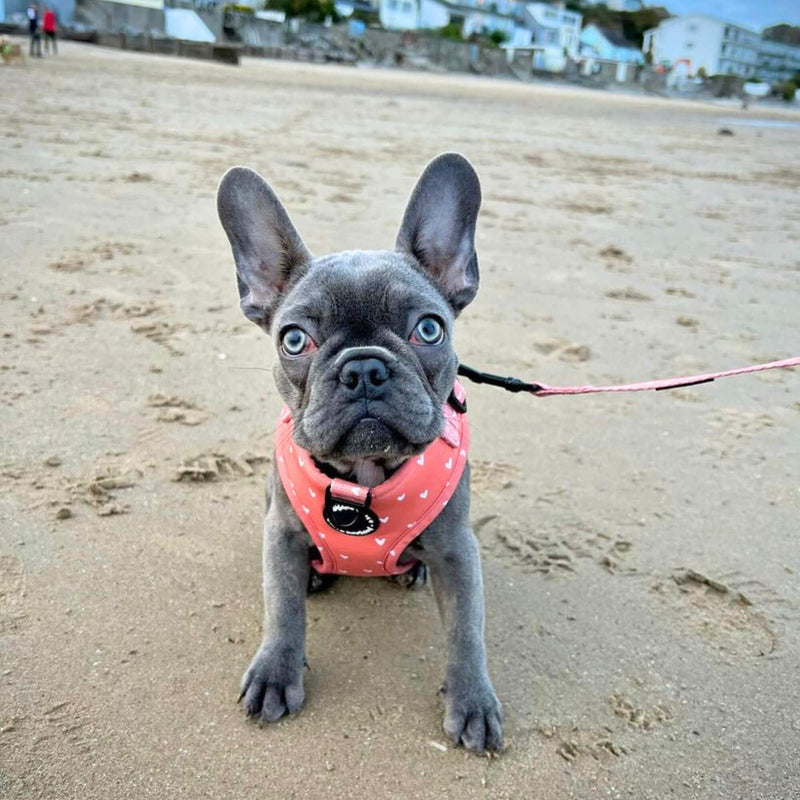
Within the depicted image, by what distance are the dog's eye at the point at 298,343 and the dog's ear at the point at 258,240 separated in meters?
0.42

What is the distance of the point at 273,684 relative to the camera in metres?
2.55

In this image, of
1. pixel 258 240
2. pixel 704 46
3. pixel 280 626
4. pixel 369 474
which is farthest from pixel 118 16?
pixel 704 46

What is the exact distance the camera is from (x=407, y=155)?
13.1 meters

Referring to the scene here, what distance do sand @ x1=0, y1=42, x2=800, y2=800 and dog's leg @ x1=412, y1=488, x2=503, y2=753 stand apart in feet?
0.28

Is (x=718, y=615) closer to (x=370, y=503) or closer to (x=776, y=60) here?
(x=370, y=503)

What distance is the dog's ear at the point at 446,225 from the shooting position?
280 cm

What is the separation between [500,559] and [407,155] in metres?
10.8

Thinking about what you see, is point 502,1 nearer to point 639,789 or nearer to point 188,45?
point 188,45

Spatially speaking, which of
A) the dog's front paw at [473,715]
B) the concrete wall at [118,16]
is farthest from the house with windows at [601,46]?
the dog's front paw at [473,715]

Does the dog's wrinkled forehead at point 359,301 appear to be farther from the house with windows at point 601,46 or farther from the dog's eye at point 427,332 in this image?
the house with windows at point 601,46

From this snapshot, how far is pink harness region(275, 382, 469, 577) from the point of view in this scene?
253 centimetres

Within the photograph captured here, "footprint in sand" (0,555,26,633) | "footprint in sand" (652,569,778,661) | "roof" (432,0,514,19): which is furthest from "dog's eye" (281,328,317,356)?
"roof" (432,0,514,19)

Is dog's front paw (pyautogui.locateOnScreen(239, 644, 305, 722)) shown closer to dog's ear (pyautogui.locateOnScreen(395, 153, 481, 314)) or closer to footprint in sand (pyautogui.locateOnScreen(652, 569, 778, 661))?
dog's ear (pyautogui.locateOnScreen(395, 153, 481, 314))

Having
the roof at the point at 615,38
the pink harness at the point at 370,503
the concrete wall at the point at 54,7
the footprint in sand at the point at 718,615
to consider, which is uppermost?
the roof at the point at 615,38
